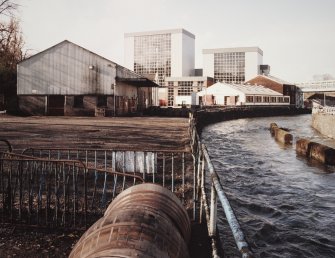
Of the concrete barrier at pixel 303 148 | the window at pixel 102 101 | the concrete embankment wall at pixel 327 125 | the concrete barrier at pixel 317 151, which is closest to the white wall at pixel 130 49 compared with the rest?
the window at pixel 102 101

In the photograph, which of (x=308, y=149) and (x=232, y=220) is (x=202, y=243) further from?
(x=308, y=149)

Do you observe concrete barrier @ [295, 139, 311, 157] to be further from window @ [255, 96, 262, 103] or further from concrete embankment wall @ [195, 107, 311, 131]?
window @ [255, 96, 262, 103]

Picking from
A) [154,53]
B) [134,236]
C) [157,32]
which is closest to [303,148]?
[134,236]

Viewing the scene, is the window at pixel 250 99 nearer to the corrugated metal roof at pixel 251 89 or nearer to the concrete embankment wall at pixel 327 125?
the corrugated metal roof at pixel 251 89

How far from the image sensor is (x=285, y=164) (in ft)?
63.9

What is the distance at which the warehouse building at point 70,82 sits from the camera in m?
36.7

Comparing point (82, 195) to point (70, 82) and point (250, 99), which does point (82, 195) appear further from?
point (250, 99)

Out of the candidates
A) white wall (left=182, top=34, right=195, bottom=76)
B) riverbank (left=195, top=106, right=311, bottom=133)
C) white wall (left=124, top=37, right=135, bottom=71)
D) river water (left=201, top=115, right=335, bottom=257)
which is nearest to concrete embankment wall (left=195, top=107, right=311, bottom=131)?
riverbank (left=195, top=106, right=311, bottom=133)

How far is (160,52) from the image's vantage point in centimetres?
8931

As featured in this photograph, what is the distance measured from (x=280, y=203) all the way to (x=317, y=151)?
9.77 m

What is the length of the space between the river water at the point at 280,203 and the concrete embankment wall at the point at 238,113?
16.6m

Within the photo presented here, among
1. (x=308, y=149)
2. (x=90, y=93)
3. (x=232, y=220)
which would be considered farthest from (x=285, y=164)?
(x=90, y=93)

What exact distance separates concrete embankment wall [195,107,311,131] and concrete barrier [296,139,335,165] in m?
13.7

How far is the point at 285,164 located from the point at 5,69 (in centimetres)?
3442
